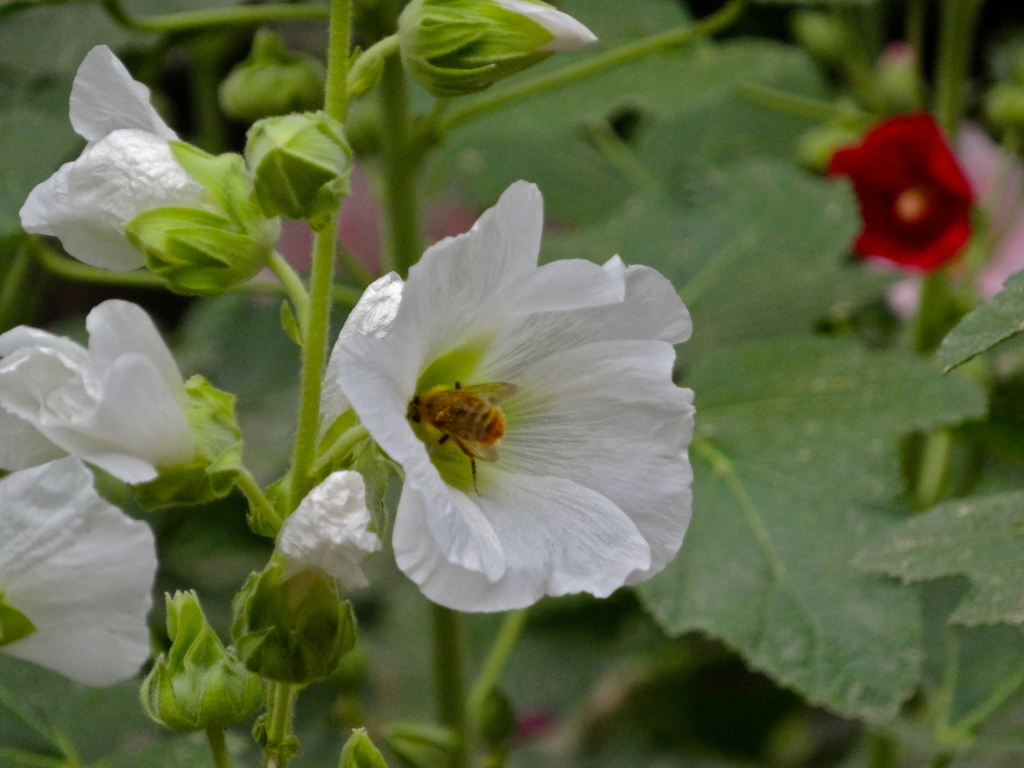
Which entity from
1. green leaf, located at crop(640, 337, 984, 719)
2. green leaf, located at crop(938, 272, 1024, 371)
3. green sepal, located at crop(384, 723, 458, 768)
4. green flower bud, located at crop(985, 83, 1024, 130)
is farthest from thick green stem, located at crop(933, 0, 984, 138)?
green sepal, located at crop(384, 723, 458, 768)

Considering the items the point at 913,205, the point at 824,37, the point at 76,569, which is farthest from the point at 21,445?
the point at 824,37

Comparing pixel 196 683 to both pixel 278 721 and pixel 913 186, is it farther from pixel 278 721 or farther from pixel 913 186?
pixel 913 186

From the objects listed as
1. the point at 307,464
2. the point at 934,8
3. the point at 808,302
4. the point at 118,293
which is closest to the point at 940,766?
the point at 808,302

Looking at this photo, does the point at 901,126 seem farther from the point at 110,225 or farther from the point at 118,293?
the point at 118,293

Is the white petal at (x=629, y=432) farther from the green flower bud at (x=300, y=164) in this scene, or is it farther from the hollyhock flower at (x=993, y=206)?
the hollyhock flower at (x=993, y=206)

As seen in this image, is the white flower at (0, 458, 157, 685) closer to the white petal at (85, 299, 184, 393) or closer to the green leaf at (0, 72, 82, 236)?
the white petal at (85, 299, 184, 393)

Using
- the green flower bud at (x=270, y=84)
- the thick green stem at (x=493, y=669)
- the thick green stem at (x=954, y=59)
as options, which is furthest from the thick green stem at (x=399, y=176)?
the thick green stem at (x=954, y=59)

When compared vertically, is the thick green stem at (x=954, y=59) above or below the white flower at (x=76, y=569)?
below
